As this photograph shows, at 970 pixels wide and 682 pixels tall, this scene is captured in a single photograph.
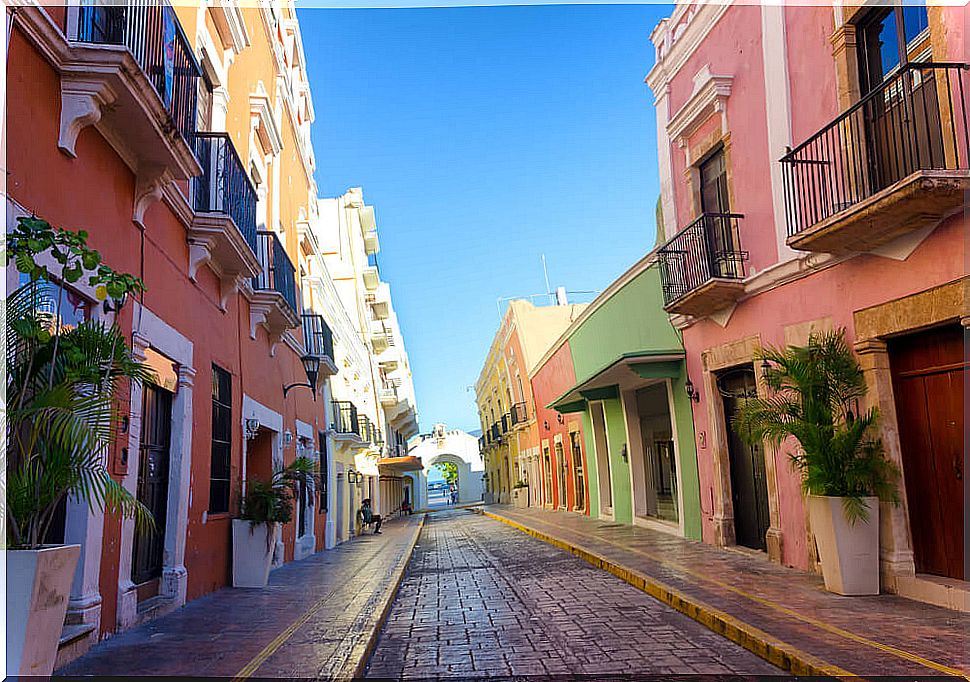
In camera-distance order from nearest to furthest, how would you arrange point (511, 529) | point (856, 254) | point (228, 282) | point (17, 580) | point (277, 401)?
point (17, 580)
point (856, 254)
point (228, 282)
point (277, 401)
point (511, 529)

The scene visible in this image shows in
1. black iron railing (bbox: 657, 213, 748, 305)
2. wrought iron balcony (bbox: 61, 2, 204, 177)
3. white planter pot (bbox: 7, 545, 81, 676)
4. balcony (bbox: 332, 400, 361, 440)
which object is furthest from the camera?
balcony (bbox: 332, 400, 361, 440)

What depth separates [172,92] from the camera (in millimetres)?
7230

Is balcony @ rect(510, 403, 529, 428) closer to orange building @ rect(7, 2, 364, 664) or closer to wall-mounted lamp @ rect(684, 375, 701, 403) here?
orange building @ rect(7, 2, 364, 664)

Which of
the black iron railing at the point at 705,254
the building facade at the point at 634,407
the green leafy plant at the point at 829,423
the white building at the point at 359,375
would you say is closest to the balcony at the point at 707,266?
the black iron railing at the point at 705,254

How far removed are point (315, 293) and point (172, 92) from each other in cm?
1131

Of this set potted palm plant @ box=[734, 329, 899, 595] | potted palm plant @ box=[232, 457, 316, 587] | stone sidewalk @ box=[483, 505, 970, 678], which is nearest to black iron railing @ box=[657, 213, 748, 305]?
potted palm plant @ box=[734, 329, 899, 595]

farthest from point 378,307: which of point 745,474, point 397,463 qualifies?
point 745,474

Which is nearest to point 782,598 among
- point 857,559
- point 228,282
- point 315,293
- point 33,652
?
point 857,559

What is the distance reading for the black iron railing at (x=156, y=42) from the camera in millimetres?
5633

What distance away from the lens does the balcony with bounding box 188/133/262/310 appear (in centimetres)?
844

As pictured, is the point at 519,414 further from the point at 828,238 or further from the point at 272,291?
the point at 828,238

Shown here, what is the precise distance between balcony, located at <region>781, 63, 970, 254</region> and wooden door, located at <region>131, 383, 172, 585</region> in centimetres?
637

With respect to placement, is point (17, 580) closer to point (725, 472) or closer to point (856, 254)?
point (856, 254)

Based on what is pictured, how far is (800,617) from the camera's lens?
20.6 feet
